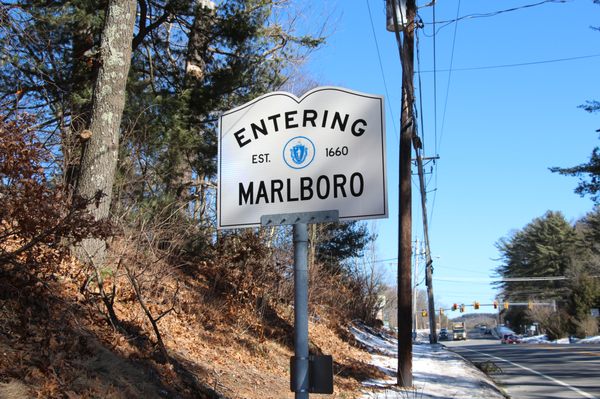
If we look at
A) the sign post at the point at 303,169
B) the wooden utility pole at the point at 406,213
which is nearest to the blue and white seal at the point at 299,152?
the sign post at the point at 303,169

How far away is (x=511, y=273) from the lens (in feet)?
295

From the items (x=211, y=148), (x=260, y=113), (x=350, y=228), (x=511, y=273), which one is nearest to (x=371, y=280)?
(x=350, y=228)

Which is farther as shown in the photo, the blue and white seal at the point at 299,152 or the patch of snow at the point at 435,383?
the patch of snow at the point at 435,383

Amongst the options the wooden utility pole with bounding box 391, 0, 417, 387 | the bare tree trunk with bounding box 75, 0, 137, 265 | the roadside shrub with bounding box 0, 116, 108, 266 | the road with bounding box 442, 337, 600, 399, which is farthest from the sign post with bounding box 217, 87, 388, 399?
the road with bounding box 442, 337, 600, 399

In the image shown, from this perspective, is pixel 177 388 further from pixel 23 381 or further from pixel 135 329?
pixel 23 381

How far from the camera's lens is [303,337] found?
355 cm

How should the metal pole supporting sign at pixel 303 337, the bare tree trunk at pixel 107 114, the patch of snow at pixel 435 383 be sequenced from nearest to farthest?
the metal pole supporting sign at pixel 303 337, the bare tree trunk at pixel 107 114, the patch of snow at pixel 435 383

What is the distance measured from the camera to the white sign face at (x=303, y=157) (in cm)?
357

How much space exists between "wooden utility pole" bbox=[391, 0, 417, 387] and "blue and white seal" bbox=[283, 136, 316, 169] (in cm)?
968

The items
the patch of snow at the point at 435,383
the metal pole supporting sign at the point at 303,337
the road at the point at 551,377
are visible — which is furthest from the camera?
the road at the point at 551,377

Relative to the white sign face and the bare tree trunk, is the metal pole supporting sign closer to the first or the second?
the white sign face

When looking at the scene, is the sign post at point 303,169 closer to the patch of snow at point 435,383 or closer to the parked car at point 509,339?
the patch of snow at point 435,383

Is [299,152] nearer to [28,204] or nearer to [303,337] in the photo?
[303,337]

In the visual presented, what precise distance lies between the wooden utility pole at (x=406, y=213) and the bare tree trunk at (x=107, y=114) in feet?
19.6
